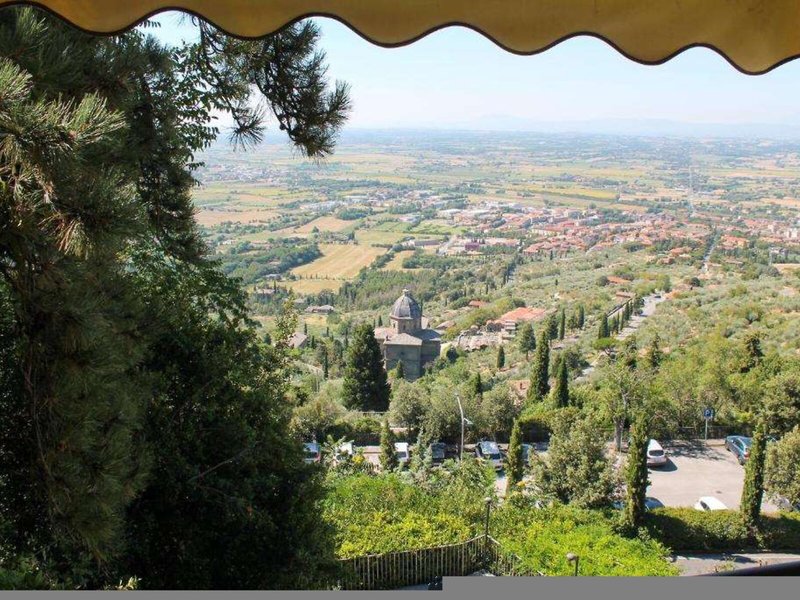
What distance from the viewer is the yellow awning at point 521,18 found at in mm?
942

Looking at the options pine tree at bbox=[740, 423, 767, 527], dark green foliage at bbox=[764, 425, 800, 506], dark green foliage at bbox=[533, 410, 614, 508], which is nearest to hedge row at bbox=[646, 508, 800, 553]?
pine tree at bbox=[740, 423, 767, 527]

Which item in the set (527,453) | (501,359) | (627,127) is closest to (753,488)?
(527,453)

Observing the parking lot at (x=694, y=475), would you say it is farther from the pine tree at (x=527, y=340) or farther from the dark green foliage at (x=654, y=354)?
the pine tree at (x=527, y=340)

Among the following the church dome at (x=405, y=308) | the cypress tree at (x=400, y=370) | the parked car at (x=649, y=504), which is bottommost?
the parked car at (x=649, y=504)

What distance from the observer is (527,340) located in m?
16.1

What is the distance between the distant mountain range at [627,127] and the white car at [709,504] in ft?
34.3

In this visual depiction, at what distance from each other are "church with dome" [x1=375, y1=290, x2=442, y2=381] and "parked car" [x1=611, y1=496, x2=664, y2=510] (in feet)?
19.8

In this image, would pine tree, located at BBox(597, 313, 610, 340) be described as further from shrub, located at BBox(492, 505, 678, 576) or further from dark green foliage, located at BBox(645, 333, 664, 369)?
shrub, located at BBox(492, 505, 678, 576)

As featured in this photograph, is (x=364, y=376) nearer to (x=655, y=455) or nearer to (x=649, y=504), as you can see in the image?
(x=649, y=504)

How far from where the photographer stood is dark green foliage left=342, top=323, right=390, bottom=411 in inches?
516

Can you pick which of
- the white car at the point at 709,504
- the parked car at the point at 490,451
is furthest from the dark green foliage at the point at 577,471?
the white car at the point at 709,504

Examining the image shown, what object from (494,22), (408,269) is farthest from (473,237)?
(494,22)

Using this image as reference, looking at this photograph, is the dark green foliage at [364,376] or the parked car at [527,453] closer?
the parked car at [527,453]

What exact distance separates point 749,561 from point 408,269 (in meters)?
11.6
